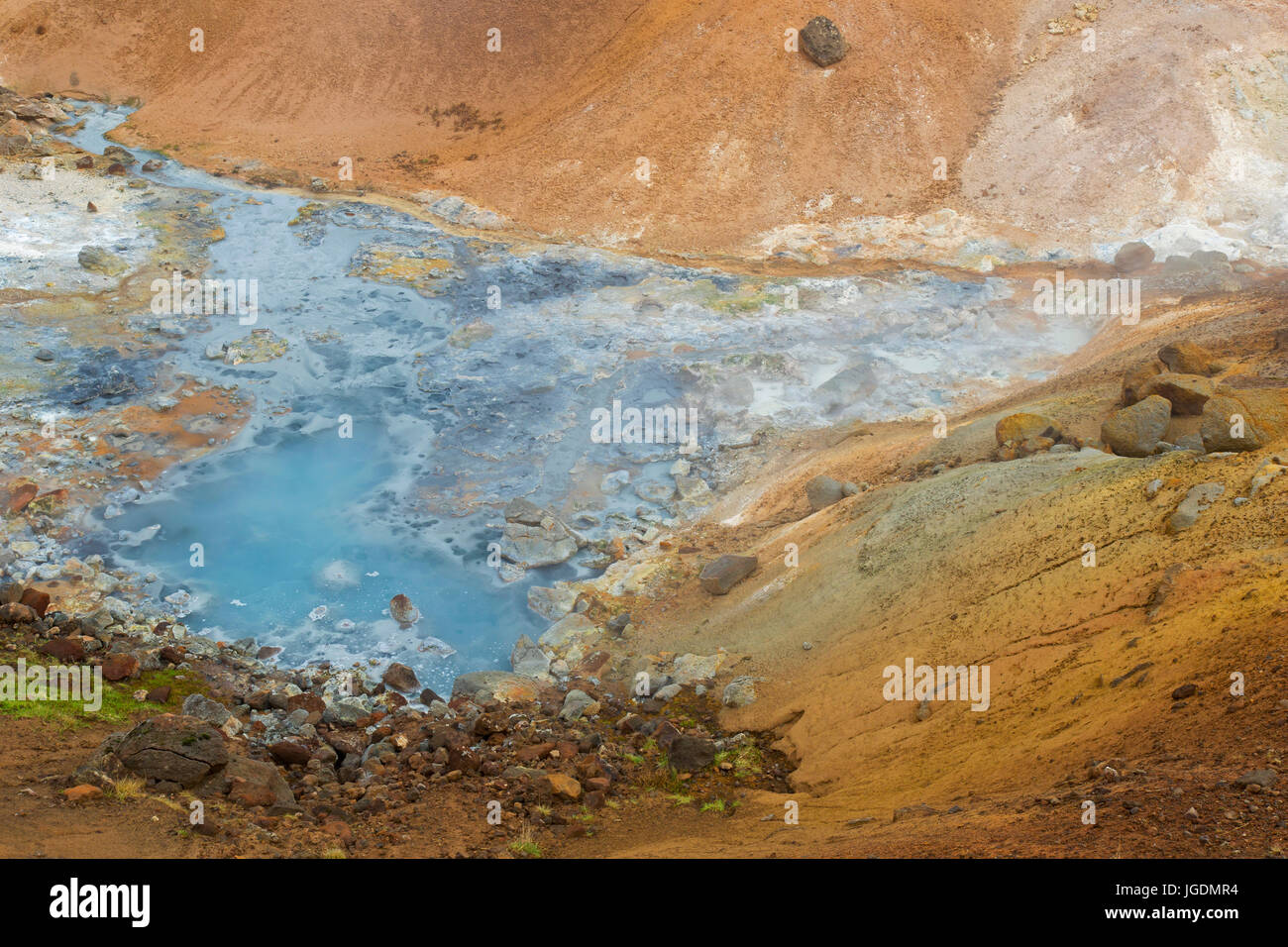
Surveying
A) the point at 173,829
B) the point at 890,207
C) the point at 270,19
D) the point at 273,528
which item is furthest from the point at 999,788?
the point at 270,19

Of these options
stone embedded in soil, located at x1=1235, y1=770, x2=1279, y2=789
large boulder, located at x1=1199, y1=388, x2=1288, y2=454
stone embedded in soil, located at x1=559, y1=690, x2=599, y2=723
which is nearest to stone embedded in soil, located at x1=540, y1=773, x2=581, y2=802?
stone embedded in soil, located at x1=559, y1=690, x2=599, y2=723

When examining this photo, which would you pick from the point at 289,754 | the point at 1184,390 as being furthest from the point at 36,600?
the point at 1184,390

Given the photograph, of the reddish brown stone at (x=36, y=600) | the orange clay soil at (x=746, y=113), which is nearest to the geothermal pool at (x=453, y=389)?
the reddish brown stone at (x=36, y=600)

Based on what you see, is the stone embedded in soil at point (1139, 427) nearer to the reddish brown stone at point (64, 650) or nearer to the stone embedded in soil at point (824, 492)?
the stone embedded in soil at point (824, 492)

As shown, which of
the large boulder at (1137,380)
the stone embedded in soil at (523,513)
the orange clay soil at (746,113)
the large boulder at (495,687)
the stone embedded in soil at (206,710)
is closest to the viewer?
the stone embedded in soil at (206,710)

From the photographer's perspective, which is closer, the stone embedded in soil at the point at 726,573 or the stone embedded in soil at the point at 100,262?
the stone embedded in soil at the point at 726,573

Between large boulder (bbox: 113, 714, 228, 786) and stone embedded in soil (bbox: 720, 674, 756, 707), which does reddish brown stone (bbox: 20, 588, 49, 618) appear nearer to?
large boulder (bbox: 113, 714, 228, 786)
